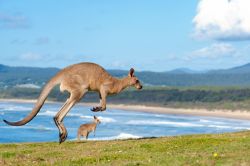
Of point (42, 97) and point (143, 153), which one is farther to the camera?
point (42, 97)

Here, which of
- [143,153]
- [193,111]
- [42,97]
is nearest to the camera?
[143,153]

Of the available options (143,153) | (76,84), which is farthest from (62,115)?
(143,153)

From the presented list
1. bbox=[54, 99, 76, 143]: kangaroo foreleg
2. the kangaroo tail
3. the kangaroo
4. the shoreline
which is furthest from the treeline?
the kangaroo tail

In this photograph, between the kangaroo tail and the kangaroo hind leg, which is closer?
the kangaroo tail

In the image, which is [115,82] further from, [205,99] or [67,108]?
[205,99]

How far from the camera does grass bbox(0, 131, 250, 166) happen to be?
1252 centimetres

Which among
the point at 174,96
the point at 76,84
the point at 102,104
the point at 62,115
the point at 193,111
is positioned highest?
the point at 76,84

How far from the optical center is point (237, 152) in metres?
13.5

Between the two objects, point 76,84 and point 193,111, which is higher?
point 76,84

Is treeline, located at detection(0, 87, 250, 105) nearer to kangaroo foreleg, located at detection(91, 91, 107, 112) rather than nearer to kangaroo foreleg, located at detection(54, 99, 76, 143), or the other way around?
kangaroo foreleg, located at detection(91, 91, 107, 112)

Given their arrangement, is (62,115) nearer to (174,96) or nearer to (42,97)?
(42,97)

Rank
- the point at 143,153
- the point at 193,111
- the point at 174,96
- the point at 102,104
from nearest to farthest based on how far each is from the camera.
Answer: the point at 143,153 < the point at 102,104 < the point at 193,111 < the point at 174,96

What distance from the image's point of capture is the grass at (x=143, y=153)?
12.5 m

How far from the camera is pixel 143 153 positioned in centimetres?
1440
